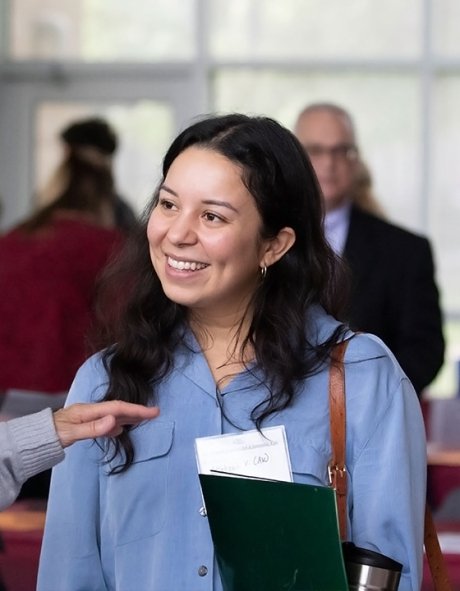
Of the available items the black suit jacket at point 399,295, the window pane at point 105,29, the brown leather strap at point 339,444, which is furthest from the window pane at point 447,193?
the brown leather strap at point 339,444

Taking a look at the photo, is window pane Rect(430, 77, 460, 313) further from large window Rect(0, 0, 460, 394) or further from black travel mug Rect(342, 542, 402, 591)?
black travel mug Rect(342, 542, 402, 591)

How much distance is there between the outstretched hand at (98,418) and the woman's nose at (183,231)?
0.33 m

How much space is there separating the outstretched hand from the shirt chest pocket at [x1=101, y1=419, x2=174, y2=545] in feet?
0.58

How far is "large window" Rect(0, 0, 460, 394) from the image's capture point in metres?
9.05

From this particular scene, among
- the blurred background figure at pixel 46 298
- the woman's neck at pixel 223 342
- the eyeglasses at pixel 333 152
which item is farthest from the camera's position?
the eyeglasses at pixel 333 152

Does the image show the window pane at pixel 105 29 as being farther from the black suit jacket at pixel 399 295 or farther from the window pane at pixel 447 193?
the black suit jacket at pixel 399 295

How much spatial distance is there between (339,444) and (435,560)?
29 centimetres

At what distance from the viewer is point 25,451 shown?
2240 mm

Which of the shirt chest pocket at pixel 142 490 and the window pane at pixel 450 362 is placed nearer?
the shirt chest pocket at pixel 142 490

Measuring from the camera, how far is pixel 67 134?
5.38m

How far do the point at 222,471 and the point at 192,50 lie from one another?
727cm

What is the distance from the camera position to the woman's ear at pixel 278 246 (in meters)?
Answer: 2.52

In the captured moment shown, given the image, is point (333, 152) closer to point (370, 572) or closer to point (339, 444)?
point (339, 444)

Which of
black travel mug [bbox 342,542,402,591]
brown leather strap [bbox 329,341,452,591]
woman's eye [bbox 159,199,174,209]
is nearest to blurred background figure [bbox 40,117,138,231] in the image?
woman's eye [bbox 159,199,174,209]
